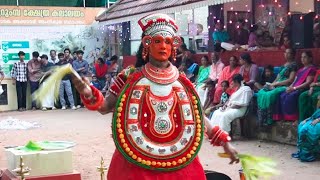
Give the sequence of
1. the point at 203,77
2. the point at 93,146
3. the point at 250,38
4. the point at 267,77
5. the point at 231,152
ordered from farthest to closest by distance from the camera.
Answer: the point at 250,38 < the point at 203,77 < the point at 267,77 < the point at 93,146 < the point at 231,152

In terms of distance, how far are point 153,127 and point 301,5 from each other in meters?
10.4

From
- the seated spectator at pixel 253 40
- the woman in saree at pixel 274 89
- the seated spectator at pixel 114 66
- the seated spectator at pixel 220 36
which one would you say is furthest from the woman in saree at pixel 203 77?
the seated spectator at pixel 114 66

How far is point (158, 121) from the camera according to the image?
3.65m

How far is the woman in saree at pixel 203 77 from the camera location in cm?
1144

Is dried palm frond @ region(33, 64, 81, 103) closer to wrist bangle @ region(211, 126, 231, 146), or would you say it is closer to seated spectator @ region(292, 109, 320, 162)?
wrist bangle @ region(211, 126, 231, 146)

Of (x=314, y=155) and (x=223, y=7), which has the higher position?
(x=223, y=7)

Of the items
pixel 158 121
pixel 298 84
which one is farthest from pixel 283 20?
pixel 158 121

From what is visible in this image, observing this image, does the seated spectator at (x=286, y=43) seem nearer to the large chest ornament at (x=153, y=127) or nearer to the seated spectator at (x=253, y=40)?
the seated spectator at (x=253, y=40)

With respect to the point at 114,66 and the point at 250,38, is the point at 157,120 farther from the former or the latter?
the point at 114,66

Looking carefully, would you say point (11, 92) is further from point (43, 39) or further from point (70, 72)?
point (70, 72)

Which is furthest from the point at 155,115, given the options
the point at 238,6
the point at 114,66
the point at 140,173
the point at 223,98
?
the point at 114,66

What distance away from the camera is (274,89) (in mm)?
9258

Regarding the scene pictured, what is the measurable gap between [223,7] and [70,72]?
1169 centimetres

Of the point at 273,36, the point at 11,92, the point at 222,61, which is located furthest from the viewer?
the point at 11,92
